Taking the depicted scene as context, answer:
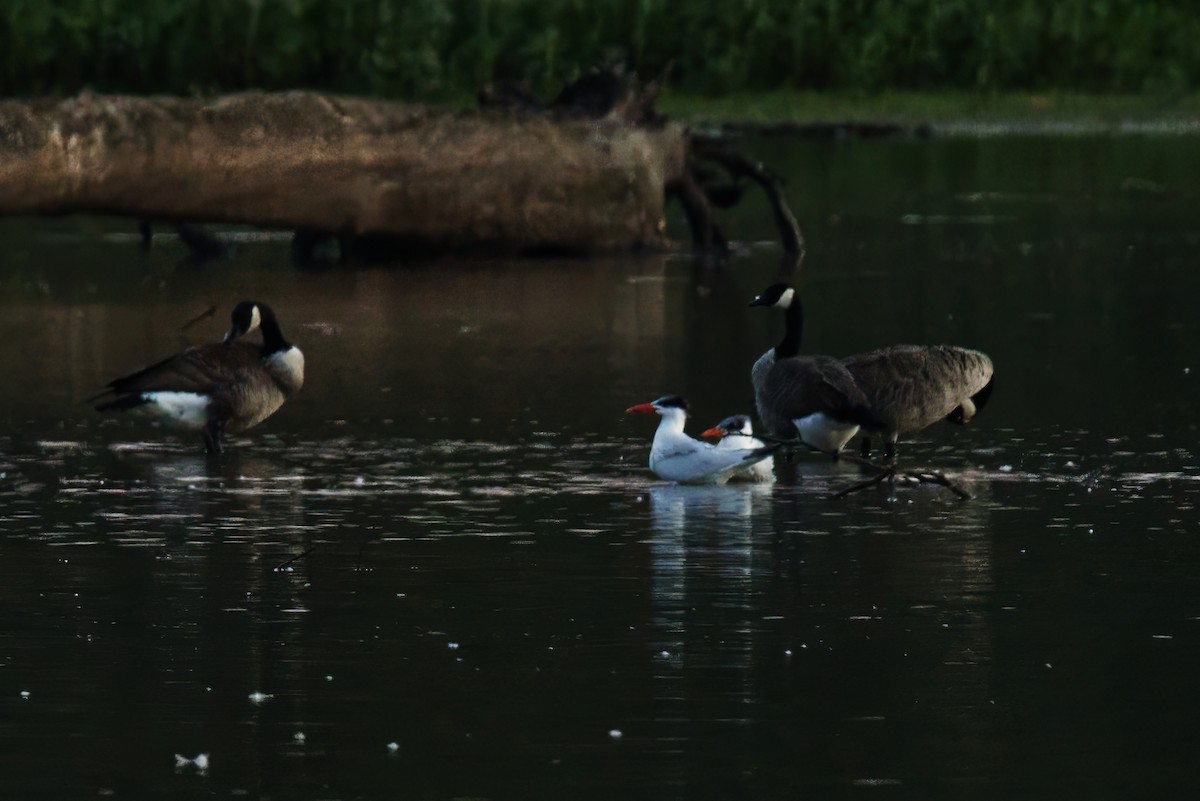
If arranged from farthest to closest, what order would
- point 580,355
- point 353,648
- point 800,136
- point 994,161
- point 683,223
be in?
point 800,136 < point 994,161 < point 683,223 < point 580,355 < point 353,648

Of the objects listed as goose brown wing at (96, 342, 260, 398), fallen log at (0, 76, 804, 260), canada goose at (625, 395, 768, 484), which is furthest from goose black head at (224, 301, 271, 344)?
fallen log at (0, 76, 804, 260)

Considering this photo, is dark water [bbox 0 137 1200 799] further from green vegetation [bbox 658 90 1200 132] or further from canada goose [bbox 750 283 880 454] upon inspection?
green vegetation [bbox 658 90 1200 132]

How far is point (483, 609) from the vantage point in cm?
925

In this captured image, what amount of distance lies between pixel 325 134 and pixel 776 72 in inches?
1062

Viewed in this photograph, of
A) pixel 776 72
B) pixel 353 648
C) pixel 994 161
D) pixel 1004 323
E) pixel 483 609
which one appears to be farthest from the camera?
pixel 776 72

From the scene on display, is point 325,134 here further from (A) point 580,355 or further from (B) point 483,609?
(B) point 483,609

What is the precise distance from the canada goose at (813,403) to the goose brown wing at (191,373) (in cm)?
247

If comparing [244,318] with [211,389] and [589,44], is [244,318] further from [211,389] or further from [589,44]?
[589,44]

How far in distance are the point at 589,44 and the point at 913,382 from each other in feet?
117

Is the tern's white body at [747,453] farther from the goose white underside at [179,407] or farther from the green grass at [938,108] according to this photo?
the green grass at [938,108]

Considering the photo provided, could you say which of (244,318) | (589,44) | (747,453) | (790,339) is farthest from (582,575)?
(589,44)

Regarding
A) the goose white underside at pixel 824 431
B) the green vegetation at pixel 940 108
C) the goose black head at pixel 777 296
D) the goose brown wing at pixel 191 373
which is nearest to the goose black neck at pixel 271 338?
the goose brown wing at pixel 191 373

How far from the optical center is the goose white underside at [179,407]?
44.0 ft

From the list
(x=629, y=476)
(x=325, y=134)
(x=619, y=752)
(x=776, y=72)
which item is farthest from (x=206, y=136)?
(x=776, y=72)
